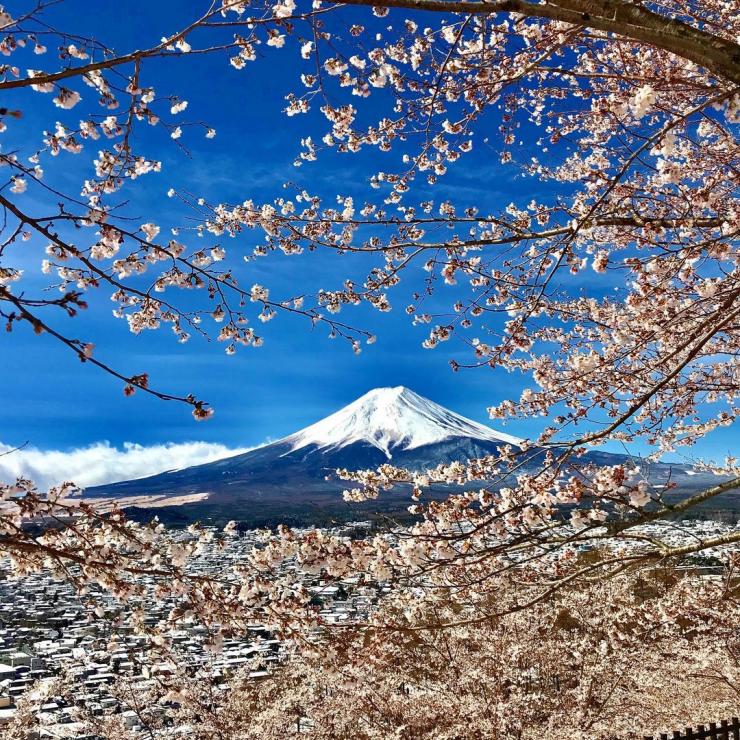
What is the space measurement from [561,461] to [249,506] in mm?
107038

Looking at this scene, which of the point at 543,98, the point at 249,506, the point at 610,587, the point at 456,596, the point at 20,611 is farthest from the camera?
the point at 249,506

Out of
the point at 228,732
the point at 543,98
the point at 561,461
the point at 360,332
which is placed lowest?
the point at 228,732

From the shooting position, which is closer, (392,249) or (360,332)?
(360,332)

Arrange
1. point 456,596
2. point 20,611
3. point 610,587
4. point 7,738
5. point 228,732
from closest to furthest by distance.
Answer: point 456,596 < point 7,738 < point 228,732 < point 610,587 < point 20,611

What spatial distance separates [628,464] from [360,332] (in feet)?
8.25

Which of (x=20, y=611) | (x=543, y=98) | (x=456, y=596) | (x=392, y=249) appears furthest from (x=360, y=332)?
(x=20, y=611)

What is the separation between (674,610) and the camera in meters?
8.29

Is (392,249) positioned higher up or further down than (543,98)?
further down

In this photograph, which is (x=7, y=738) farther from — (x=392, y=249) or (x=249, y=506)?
(x=249, y=506)

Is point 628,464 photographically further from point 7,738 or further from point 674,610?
point 7,738

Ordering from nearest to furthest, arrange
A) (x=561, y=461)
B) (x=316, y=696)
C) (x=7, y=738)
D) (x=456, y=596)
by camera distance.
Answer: (x=561, y=461) < (x=456, y=596) < (x=7, y=738) < (x=316, y=696)

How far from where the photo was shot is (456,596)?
15.8ft

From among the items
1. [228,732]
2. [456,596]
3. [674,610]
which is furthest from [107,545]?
[228,732]

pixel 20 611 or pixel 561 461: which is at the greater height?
pixel 561 461
